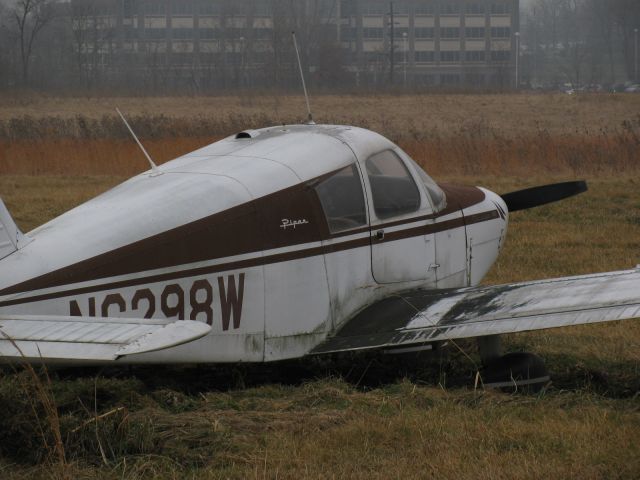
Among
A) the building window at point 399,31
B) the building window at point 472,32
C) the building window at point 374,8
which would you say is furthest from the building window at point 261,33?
the building window at point 472,32

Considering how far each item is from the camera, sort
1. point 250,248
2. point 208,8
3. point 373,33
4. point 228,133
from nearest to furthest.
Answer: point 250,248 < point 228,133 < point 208,8 < point 373,33

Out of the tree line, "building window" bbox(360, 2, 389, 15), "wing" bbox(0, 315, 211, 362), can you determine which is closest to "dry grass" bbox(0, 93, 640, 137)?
"wing" bbox(0, 315, 211, 362)

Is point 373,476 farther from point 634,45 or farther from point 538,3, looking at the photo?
point 538,3

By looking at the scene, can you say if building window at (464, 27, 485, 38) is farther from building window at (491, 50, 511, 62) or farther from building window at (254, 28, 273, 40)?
building window at (254, 28, 273, 40)

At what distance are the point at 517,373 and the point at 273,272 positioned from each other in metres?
1.70

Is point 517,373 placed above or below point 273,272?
below

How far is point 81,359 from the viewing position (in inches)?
174

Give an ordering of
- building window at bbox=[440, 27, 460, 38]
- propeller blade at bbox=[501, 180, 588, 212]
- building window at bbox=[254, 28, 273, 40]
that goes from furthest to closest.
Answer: building window at bbox=[440, 27, 460, 38] → building window at bbox=[254, 28, 273, 40] → propeller blade at bbox=[501, 180, 588, 212]

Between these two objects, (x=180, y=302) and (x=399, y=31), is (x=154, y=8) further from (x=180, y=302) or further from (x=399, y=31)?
(x=180, y=302)

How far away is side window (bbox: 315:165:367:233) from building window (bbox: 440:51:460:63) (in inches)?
3659

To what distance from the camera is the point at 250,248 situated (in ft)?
19.9

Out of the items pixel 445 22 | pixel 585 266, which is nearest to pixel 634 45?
pixel 445 22

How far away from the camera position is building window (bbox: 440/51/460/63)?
3846 inches

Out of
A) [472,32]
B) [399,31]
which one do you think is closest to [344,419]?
[399,31]
